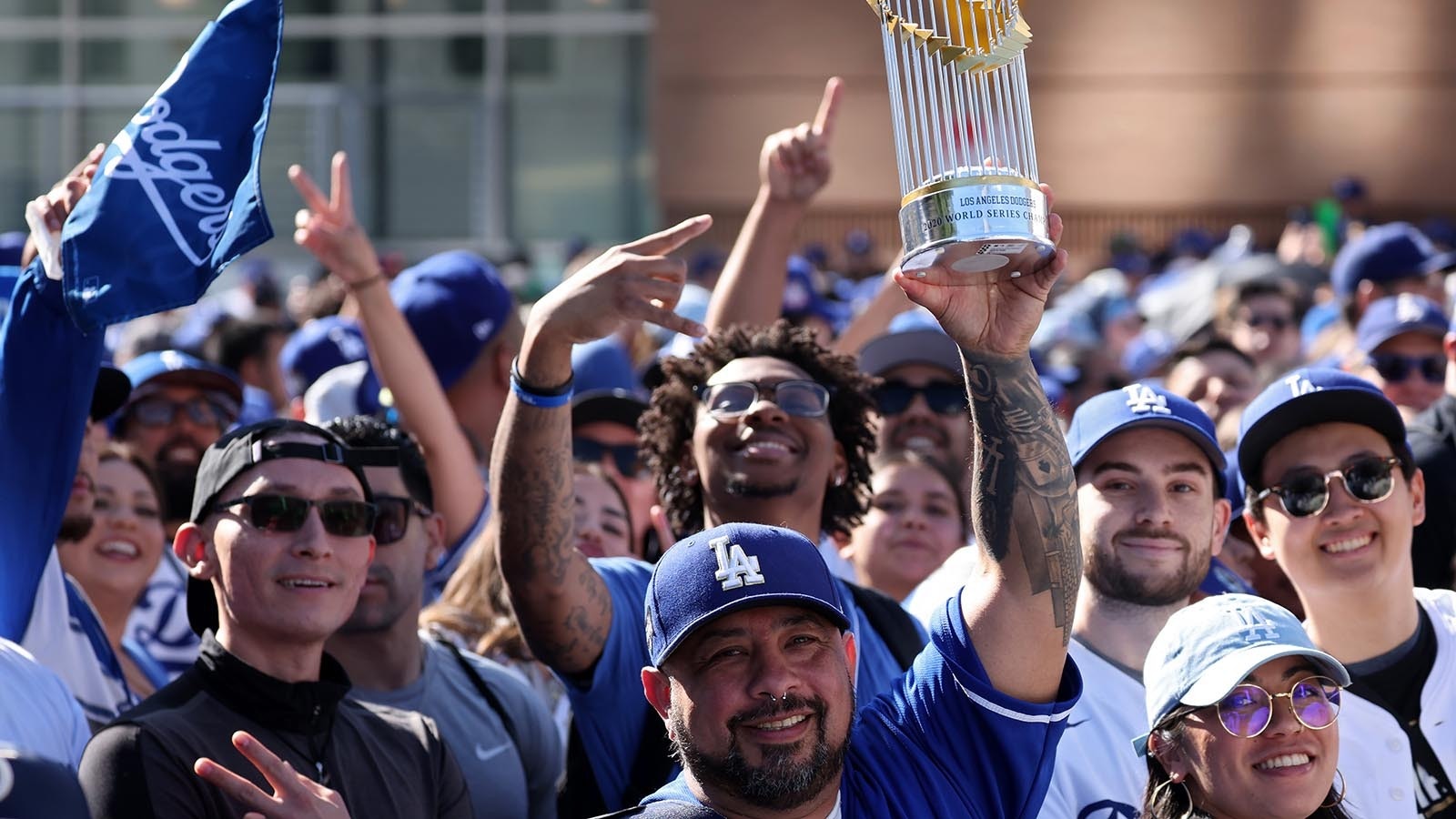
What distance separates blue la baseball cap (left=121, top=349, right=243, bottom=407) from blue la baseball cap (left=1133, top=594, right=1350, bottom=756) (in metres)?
3.86

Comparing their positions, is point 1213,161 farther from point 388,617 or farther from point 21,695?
point 21,695

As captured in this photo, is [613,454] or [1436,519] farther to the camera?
[613,454]

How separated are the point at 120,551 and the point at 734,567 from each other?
8.94ft

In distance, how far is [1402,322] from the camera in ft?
21.6

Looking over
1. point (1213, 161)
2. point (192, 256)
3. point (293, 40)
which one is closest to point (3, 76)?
point (293, 40)

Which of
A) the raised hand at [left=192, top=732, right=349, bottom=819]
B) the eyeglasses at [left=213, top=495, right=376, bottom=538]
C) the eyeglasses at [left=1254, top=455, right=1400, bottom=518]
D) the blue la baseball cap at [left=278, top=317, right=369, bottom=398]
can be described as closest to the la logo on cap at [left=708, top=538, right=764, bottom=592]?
the raised hand at [left=192, top=732, right=349, bottom=819]

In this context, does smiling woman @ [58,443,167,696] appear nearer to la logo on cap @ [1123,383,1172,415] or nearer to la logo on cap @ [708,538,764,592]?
la logo on cap @ [708,538,764,592]

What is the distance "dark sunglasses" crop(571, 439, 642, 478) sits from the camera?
5.70 meters

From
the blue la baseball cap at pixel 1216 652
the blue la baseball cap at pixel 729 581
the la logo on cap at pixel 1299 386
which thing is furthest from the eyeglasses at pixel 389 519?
the la logo on cap at pixel 1299 386

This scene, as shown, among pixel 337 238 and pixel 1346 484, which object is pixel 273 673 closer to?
pixel 337 238

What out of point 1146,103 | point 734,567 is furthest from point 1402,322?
point 1146,103

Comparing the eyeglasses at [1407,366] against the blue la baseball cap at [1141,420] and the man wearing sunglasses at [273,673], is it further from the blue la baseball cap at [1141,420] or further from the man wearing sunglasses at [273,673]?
the man wearing sunglasses at [273,673]

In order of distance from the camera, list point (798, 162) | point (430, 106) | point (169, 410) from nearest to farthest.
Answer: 1. point (798, 162)
2. point (169, 410)
3. point (430, 106)

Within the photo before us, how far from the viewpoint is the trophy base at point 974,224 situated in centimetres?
300
